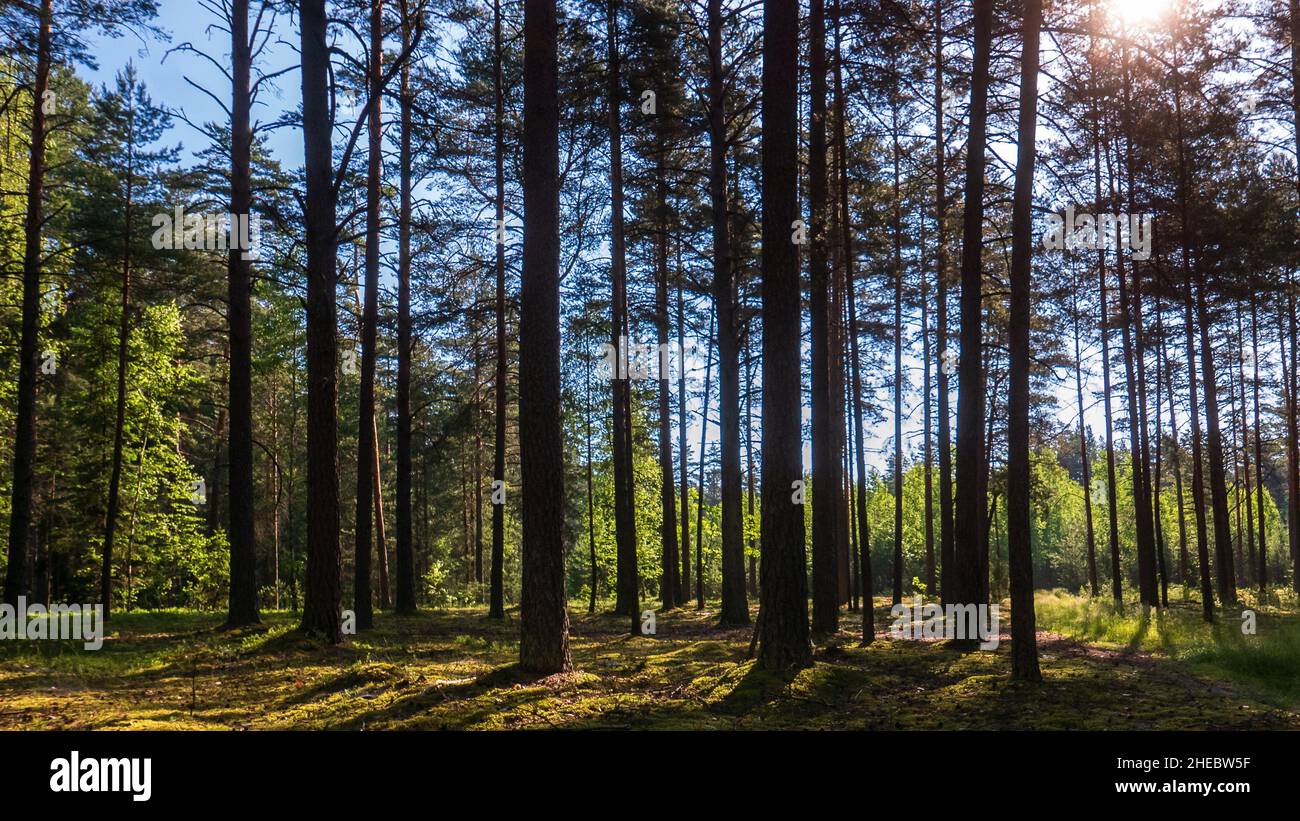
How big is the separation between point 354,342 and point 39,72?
36.2 feet

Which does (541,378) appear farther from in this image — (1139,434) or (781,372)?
(1139,434)

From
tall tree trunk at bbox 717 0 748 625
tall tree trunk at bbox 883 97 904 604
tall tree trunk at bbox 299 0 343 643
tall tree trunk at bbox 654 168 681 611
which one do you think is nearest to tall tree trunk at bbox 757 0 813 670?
tall tree trunk at bbox 299 0 343 643

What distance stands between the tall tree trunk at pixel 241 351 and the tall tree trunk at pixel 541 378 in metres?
7.48

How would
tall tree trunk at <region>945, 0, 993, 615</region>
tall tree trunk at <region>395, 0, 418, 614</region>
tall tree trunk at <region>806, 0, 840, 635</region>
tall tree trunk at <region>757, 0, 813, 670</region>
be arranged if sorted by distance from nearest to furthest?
tall tree trunk at <region>757, 0, 813, 670</region>, tall tree trunk at <region>945, 0, 993, 615</region>, tall tree trunk at <region>806, 0, 840, 635</region>, tall tree trunk at <region>395, 0, 418, 614</region>

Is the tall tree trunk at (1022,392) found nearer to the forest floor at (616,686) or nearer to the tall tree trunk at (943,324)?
the forest floor at (616,686)

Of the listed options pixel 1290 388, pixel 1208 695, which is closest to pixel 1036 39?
pixel 1208 695

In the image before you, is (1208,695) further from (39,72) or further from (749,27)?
(39,72)

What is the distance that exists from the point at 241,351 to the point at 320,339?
398 cm

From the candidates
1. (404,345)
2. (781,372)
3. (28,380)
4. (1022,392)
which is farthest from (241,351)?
(1022,392)

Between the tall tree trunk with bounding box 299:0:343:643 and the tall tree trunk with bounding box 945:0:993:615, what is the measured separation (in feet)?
32.2

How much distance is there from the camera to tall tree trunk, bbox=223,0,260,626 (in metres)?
12.7

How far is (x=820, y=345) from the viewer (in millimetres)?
13336

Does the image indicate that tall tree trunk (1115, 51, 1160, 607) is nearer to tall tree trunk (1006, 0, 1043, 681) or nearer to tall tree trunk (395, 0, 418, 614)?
tall tree trunk (1006, 0, 1043, 681)

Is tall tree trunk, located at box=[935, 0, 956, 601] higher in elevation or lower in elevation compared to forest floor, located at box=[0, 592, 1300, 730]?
higher
